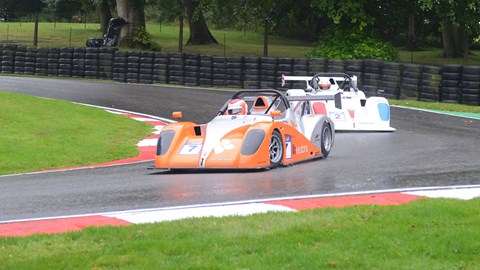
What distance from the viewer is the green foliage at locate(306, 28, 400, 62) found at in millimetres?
35344

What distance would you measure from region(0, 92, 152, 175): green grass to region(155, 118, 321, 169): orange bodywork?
8.96ft

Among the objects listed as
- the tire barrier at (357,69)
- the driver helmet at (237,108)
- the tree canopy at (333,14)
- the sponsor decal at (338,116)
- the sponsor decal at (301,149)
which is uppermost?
the tree canopy at (333,14)

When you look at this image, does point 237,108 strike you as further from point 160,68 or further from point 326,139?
point 160,68

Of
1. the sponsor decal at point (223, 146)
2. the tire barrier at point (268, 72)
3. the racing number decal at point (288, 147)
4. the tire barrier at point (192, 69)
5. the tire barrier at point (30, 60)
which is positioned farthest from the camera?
the tire barrier at point (30, 60)

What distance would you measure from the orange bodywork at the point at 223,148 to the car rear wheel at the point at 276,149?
0.26ft

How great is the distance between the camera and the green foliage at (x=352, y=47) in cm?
3534

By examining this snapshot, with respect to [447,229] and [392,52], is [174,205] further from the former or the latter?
[392,52]

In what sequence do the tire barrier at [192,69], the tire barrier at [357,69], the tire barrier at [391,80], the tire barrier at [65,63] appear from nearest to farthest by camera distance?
1. the tire barrier at [391,80]
2. the tire barrier at [357,69]
3. the tire barrier at [192,69]
4. the tire barrier at [65,63]

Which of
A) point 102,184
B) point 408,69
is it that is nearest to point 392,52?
point 408,69

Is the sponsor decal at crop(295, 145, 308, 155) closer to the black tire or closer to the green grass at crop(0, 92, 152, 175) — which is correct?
the black tire

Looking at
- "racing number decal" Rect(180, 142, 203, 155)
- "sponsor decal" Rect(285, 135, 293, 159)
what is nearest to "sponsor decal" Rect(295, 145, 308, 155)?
"sponsor decal" Rect(285, 135, 293, 159)

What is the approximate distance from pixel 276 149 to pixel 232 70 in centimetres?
1956

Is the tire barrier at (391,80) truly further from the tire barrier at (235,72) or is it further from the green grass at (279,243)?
the green grass at (279,243)

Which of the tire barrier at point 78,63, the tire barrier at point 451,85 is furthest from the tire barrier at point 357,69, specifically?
the tire barrier at point 78,63
